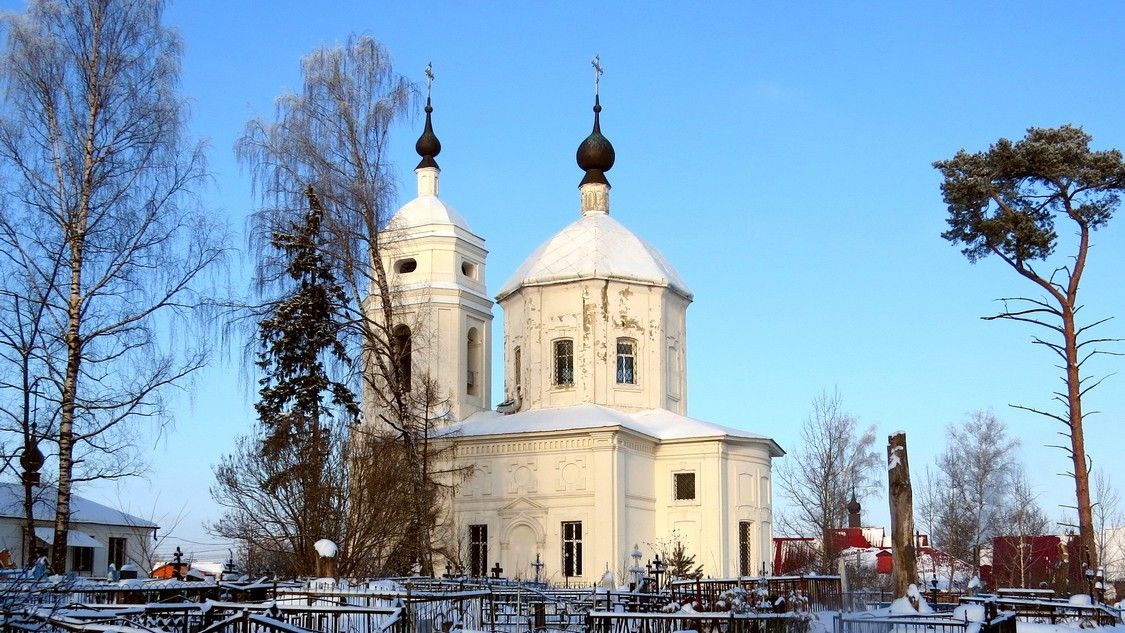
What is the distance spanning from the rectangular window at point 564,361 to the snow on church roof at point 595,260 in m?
1.99

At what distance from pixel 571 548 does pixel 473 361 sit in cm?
805

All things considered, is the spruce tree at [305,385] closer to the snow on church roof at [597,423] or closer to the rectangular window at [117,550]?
the snow on church roof at [597,423]

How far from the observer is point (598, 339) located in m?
36.5

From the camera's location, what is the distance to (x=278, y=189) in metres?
27.7

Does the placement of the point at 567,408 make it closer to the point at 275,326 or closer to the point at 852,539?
the point at 275,326

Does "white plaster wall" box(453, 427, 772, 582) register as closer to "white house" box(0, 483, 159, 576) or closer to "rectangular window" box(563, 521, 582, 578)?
"rectangular window" box(563, 521, 582, 578)

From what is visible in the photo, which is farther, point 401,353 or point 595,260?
point 595,260

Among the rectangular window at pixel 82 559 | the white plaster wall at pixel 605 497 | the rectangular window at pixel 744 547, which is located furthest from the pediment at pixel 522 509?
the rectangular window at pixel 82 559

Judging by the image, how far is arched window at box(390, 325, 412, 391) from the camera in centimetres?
2988

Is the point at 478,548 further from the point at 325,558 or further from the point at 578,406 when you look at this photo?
the point at 325,558

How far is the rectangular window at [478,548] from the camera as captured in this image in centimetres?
3422

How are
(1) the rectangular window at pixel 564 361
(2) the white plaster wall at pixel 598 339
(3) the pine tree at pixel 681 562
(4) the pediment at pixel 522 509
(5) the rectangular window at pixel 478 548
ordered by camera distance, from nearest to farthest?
1. (3) the pine tree at pixel 681 562
2. (4) the pediment at pixel 522 509
3. (5) the rectangular window at pixel 478 548
4. (2) the white plaster wall at pixel 598 339
5. (1) the rectangular window at pixel 564 361

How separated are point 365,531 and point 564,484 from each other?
9.43 m

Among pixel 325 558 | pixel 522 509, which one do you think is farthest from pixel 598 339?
pixel 325 558
